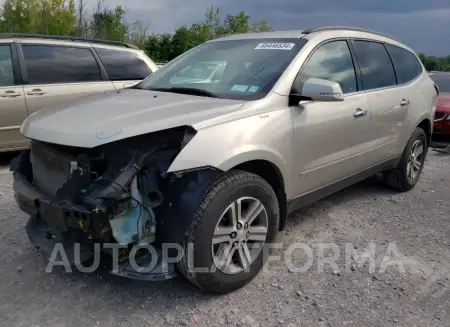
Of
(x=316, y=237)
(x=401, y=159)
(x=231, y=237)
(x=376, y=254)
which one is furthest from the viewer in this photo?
(x=401, y=159)

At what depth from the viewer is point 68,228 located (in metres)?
2.34

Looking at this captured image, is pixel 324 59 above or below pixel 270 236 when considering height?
above

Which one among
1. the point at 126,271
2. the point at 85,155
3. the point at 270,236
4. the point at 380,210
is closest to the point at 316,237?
the point at 270,236

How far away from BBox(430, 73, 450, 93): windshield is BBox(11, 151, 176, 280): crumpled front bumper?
913 cm

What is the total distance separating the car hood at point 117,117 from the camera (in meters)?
2.41

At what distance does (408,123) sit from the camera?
15.1 ft

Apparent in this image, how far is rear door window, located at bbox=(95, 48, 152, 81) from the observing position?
20.8 feet

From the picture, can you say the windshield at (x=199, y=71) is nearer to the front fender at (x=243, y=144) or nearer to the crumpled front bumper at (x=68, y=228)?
the front fender at (x=243, y=144)

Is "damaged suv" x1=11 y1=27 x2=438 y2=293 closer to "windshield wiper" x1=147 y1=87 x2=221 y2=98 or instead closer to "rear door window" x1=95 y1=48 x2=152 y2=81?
"windshield wiper" x1=147 y1=87 x2=221 y2=98

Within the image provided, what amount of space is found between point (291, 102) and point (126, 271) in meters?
1.64

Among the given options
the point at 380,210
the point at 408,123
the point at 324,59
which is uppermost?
the point at 324,59

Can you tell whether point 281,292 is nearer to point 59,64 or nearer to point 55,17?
point 59,64

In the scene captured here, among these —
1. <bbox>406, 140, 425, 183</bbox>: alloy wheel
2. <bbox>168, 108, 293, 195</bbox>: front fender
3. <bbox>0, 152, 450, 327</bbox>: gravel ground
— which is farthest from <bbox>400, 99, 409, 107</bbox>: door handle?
<bbox>168, 108, 293, 195</bbox>: front fender

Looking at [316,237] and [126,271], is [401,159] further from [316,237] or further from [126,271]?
[126,271]
